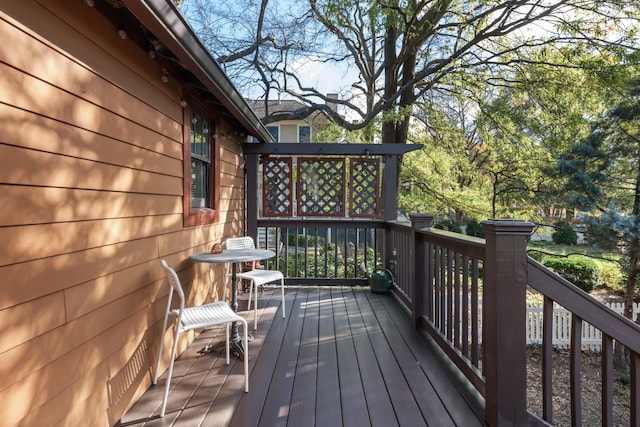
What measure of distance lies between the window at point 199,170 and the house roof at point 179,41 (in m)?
0.36

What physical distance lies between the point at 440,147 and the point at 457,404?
25.1ft

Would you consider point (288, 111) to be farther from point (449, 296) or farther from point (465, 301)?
point (465, 301)

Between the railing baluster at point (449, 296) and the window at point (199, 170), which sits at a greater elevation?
the window at point (199, 170)

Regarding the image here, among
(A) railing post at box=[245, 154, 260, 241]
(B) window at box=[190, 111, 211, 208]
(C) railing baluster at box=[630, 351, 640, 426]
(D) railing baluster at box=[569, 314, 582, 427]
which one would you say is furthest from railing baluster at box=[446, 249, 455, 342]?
(A) railing post at box=[245, 154, 260, 241]

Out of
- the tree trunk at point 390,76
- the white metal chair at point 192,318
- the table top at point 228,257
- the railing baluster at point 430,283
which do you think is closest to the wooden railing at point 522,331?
the railing baluster at point 430,283

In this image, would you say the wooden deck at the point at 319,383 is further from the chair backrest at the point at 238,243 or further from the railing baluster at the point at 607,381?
the chair backrest at the point at 238,243

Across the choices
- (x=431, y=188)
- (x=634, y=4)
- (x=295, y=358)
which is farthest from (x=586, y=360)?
(x=295, y=358)

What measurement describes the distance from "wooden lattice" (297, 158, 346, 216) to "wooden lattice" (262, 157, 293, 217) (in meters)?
0.18

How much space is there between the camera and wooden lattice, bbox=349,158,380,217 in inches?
191

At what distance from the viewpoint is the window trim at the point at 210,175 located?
9.07ft

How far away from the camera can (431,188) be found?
9.24 meters

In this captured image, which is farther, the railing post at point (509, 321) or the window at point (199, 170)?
the window at point (199, 170)

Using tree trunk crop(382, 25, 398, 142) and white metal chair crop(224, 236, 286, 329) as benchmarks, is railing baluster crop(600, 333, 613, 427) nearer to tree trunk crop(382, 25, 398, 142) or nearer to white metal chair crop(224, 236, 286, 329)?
white metal chair crop(224, 236, 286, 329)

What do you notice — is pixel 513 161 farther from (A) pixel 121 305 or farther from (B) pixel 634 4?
(A) pixel 121 305
